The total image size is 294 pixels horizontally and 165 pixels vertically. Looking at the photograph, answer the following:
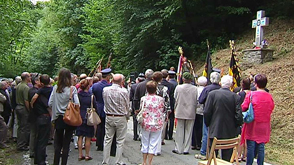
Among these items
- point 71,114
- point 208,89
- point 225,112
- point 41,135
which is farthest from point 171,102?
point 41,135

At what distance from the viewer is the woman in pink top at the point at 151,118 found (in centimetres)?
608

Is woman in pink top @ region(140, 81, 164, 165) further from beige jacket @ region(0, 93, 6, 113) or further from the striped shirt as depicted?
beige jacket @ region(0, 93, 6, 113)

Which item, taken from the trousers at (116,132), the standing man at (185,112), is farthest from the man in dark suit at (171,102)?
the trousers at (116,132)

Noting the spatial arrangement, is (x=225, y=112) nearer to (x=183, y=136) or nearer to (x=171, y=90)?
(x=183, y=136)

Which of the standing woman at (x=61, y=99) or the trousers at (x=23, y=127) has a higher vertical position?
the standing woman at (x=61, y=99)

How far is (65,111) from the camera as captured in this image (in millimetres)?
5660

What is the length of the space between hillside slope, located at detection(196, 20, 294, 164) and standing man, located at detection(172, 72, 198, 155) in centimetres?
205

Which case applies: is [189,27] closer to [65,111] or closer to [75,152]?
[75,152]

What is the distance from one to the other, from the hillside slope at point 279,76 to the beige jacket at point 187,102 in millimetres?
2210

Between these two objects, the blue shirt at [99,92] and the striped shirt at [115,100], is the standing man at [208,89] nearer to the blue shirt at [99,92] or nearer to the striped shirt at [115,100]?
the striped shirt at [115,100]

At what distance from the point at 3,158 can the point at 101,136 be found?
96.4 inches

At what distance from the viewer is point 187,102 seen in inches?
299

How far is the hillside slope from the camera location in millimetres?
8005

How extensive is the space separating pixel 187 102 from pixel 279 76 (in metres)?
5.73
